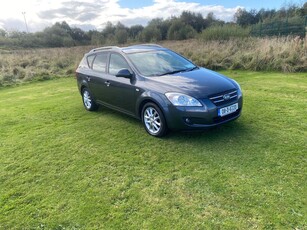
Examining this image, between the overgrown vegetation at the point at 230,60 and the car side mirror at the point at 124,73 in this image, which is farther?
the overgrown vegetation at the point at 230,60

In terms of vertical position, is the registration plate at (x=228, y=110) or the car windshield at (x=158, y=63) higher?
the car windshield at (x=158, y=63)

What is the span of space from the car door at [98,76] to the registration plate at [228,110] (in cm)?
275

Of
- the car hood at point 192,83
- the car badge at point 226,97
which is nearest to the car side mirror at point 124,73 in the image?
the car hood at point 192,83

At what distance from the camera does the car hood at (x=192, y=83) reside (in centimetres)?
436

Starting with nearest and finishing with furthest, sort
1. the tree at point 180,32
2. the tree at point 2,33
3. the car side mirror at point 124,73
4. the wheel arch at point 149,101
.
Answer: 1. the wheel arch at point 149,101
2. the car side mirror at point 124,73
3. the tree at point 180,32
4. the tree at point 2,33

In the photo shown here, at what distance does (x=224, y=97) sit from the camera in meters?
4.43

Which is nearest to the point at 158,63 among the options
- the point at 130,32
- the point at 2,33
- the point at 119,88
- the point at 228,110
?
the point at 119,88

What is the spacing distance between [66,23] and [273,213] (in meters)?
60.2

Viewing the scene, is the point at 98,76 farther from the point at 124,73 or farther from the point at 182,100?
the point at 182,100

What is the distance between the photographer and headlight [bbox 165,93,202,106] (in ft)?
14.0

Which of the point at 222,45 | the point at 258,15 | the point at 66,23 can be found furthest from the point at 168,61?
the point at 66,23

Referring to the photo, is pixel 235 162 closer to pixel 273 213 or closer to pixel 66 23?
pixel 273 213

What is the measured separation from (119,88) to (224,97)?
7.12ft

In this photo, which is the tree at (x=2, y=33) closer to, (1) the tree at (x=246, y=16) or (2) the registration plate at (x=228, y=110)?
(1) the tree at (x=246, y=16)
